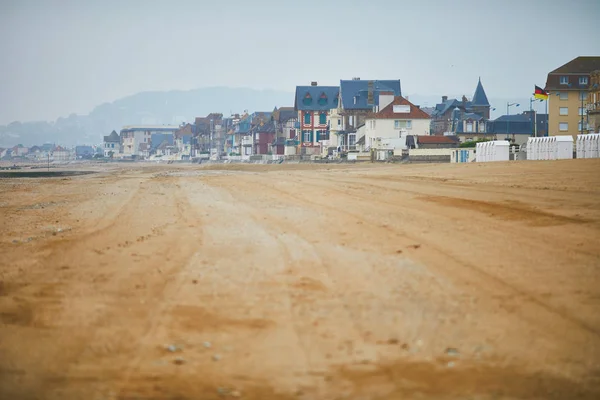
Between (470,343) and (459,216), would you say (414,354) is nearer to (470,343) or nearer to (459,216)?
(470,343)

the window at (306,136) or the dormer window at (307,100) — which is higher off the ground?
the dormer window at (307,100)

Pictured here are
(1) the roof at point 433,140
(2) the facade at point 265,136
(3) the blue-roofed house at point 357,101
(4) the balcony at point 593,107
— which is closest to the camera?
(4) the balcony at point 593,107

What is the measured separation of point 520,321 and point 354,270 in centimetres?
242

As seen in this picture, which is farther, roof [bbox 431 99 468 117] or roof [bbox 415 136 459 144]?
roof [bbox 431 99 468 117]

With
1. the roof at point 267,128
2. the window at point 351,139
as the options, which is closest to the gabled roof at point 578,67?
the window at point 351,139

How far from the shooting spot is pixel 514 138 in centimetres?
9588

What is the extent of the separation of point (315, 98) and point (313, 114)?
2579mm

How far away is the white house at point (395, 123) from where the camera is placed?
80.1 m

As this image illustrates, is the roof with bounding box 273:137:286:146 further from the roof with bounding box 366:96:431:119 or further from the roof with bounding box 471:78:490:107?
the roof with bounding box 366:96:431:119

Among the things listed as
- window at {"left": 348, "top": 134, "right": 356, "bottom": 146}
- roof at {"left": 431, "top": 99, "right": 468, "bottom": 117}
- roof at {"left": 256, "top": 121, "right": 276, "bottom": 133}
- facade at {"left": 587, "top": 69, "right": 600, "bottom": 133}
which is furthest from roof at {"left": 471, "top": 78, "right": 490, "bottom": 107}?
facade at {"left": 587, "top": 69, "right": 600, "bottom": 133}

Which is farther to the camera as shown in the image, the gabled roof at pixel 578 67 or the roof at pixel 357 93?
the roof at pixel 357 93

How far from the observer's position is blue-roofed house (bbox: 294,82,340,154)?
106 metres

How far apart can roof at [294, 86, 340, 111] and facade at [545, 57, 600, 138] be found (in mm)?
34515

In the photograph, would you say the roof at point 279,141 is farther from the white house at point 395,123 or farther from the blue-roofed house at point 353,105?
the white house at point 395,123
